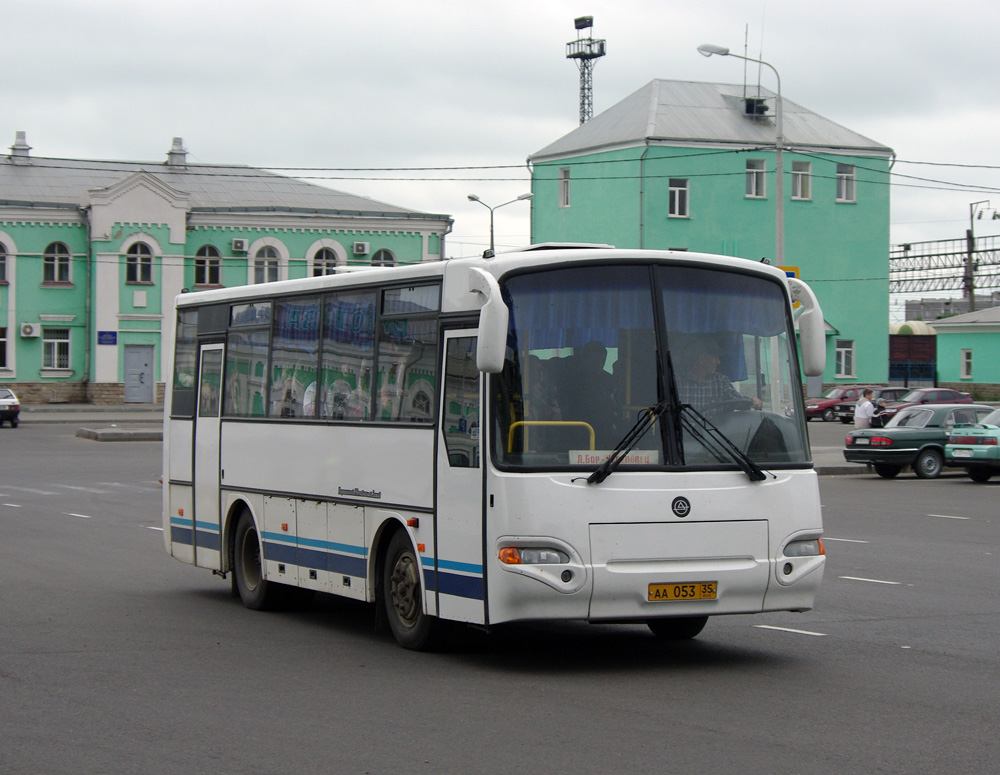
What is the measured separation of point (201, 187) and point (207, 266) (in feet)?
15.9

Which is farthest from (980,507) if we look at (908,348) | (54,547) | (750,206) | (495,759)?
(908,348)

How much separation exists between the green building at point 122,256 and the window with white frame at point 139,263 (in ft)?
0.15

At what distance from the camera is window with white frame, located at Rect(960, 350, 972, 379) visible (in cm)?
7400

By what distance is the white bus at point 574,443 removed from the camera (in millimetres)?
8352

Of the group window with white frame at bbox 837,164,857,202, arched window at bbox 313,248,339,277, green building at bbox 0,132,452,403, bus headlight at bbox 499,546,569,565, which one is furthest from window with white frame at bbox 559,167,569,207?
bus headlight at bbox 499,546,569,565

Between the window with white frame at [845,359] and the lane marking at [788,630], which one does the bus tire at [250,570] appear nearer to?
the lane marking at [788,630]

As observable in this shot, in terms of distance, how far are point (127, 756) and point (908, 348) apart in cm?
7031

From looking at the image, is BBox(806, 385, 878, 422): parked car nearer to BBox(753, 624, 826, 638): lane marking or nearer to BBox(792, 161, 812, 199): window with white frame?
BBox(792, 161, 812, 199): window with white frame

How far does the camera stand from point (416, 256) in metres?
61.3

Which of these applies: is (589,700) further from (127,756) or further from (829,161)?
(829,161)

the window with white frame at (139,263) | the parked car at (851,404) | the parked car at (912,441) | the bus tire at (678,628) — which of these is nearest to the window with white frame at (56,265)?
the window with white frame at (139,263)

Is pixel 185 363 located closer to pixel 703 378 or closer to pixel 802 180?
pixel 703 378

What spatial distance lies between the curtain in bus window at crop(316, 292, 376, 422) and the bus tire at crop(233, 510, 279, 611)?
1700mm

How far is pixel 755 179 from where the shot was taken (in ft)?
196
